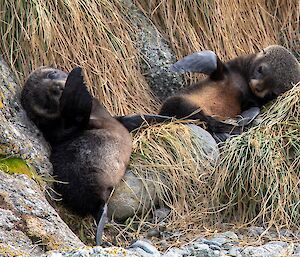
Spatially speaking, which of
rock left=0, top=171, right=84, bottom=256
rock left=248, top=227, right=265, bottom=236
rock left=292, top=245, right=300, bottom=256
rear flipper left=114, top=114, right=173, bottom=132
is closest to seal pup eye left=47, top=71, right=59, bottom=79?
rear flipper left=114, top=114, right=173, bottom=132

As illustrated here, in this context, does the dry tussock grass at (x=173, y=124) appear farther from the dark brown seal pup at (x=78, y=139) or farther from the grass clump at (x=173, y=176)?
the dark brown seal pup at (x=78, y=139)

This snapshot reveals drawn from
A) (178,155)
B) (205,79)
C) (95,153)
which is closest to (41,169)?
(95,153)

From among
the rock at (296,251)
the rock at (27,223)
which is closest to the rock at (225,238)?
the rock at (296,251)

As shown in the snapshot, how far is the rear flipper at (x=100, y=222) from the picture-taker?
6.01 m

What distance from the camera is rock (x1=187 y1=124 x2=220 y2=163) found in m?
7.04

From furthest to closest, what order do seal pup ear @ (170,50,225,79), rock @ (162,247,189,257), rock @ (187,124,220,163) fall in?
1. seal pup ear @ (170,50,225,79)
2. rock @ (187,124,220,163)
3. rock @ (162,247,189,257)

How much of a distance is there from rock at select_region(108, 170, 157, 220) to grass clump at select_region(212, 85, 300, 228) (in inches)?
18.0

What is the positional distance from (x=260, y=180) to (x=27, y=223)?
216cm

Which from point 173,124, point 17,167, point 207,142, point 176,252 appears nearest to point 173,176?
Answer: point 207,142

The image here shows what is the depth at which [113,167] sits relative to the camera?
6.52m

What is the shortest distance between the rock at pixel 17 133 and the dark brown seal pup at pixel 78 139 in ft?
0.24

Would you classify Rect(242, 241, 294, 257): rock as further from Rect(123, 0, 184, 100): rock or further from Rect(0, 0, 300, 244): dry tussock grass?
→ Rect(123, 0, 184, 100): rock

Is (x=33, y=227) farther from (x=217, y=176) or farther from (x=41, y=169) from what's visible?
(x=217, y=176)

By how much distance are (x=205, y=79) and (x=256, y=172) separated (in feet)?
5.86
